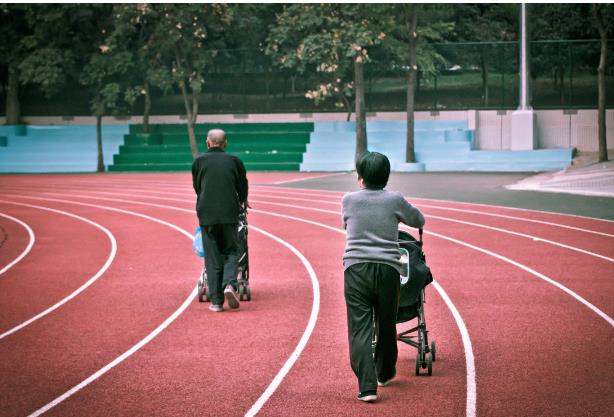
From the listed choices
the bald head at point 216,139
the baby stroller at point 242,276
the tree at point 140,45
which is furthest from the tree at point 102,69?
A: the bald head at point 216,139

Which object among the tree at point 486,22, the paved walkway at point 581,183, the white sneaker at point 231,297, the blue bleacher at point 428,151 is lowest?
the white sneaker at point 231,297

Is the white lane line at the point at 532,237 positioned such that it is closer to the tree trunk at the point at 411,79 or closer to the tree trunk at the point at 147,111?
the tree trunk at the point at 411,79

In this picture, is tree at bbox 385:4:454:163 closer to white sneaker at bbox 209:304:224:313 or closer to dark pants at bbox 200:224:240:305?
dark pants at bbox 200:224:240:305

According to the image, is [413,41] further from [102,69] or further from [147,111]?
[102,69]

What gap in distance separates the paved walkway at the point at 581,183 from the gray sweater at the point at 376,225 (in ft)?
55.9

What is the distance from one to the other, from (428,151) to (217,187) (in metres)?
26.5

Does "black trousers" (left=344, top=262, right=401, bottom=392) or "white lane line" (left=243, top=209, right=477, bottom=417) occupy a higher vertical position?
"black trousers" (left=344, top=262, right=401, bottom=392)

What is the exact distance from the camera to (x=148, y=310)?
9852 mm

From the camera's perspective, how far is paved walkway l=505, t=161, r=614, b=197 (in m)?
23.4

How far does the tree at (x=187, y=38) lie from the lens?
3606 cm

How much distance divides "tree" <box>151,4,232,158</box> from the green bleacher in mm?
1407

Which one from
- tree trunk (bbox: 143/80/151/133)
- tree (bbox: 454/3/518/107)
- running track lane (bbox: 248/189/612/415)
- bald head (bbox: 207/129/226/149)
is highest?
tree (bbox: 454/3/518/107)

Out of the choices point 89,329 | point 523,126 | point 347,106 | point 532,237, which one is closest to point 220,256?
point 89,329

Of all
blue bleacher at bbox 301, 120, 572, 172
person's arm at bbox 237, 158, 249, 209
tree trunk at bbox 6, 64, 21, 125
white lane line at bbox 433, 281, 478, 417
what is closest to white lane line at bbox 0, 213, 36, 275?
person's arm at bbox 237, 158, 249, 209
